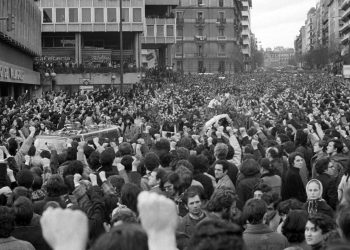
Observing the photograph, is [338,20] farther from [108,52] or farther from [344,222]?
[344,222]

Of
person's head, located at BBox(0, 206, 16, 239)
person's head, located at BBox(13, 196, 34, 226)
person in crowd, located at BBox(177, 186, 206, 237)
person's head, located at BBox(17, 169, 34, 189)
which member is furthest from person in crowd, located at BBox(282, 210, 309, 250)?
person's head, located at BBox(17, 169, 34, 189)

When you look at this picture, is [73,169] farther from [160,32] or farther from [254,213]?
[160,32]

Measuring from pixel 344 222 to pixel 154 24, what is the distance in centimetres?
7405

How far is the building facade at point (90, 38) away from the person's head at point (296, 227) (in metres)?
55.3

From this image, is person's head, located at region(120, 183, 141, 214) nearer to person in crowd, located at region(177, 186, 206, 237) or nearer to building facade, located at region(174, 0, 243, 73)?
person in crowd, located at region(177, 186, 206, 237)

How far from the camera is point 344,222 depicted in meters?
4.32

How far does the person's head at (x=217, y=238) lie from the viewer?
3.38 metres

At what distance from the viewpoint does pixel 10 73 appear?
42.4 m

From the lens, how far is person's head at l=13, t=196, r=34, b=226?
681 cm

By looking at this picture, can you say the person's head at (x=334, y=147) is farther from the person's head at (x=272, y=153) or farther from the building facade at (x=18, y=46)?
the building facade at (x=18, y=46)

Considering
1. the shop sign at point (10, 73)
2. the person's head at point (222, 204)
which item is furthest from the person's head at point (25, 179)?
the shop sign at point (10, 73)

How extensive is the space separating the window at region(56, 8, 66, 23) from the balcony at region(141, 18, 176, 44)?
10170mm

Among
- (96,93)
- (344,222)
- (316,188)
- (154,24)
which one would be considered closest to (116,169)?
(316,188)

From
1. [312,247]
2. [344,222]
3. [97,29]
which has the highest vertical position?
[97,29]
